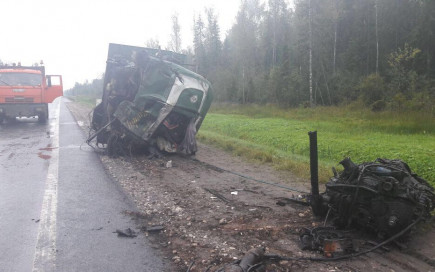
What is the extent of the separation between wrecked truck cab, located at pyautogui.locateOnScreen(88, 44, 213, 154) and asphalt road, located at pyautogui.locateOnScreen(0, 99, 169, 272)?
1385 mm

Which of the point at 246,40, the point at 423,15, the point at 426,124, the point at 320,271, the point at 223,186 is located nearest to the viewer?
the point at 320,271

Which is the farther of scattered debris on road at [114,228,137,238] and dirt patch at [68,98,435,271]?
scattered debris on road at [114,228,137,238]

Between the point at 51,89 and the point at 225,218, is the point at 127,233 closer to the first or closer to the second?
the point at 225,218

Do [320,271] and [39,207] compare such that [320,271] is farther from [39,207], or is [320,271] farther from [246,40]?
[246,40]

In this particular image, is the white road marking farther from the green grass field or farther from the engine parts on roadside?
the green grass field

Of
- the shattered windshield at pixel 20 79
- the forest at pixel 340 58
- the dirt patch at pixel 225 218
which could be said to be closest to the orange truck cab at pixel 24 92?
the shattered windshield at pixel 20 79

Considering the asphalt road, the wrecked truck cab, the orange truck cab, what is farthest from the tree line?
the orange truck cab

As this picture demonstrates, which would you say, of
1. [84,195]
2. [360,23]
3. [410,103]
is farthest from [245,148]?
[360,23]

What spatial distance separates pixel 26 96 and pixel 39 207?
1509 cm

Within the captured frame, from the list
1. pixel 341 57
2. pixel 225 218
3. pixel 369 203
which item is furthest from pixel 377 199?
pixel 341 57

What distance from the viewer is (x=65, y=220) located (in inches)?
184

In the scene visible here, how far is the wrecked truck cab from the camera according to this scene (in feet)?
29.8

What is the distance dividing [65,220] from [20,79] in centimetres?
1651

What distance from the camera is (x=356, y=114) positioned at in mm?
19703
